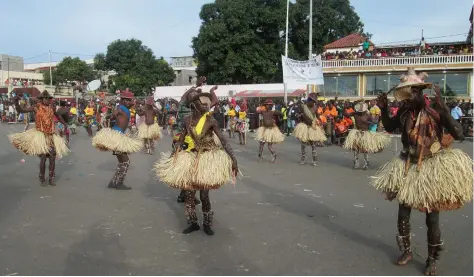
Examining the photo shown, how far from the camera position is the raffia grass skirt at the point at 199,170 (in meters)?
5.58

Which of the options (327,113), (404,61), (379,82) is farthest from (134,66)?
(327,113)

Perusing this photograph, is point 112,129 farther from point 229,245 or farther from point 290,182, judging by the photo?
point 229,245

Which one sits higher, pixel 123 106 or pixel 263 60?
pixel 263 60

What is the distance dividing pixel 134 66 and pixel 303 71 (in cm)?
3995

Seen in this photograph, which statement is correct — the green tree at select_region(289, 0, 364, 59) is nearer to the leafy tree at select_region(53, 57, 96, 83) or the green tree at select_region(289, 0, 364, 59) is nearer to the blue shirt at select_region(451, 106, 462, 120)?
the blue shirt at select_region(451, 106, 462, 120)

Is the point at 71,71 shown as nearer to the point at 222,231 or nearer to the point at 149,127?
the point at 149,127

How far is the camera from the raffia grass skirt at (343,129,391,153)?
11.5 metres

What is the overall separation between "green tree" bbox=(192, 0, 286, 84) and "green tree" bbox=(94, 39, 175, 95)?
414 inches

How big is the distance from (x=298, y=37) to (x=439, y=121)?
4565cm

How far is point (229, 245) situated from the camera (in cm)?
545

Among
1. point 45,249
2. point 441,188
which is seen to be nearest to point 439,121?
point 441,188

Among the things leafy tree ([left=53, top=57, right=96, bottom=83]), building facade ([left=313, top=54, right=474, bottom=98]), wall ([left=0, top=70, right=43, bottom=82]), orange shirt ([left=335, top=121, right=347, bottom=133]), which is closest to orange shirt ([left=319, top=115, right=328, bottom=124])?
orange shirt ([left=335, top=121, right=347, bottom=133])

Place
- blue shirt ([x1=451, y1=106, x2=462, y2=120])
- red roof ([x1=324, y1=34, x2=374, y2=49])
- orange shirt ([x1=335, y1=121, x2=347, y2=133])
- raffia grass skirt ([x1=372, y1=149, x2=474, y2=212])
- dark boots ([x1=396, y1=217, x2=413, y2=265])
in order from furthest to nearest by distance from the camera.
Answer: red roof ([x1=324, y1=34, x2=374, y2=49]) → blue shirt ([x1=451, y1=106, x2=462, y2=120]) → orange shirt ([x1=335, y1=121, x2=347, y2=133]) → dark boots ([x1=396, y1=217, x2=413, y2=265]) → raffia grass skirt ([x1=372, y1=149, x2=474, y2=212])

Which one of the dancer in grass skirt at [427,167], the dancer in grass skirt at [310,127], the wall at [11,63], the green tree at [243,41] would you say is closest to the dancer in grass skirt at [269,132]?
the dancer in grass skirt at [310,127]
